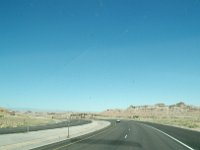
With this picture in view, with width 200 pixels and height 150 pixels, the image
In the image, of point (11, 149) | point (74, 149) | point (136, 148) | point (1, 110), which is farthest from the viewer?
point (1, 110)

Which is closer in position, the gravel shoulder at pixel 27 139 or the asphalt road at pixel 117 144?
the gravel shoulder at pixel 27 139

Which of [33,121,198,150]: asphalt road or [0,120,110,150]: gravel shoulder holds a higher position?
[0,120,110,150]: gravel shoulder

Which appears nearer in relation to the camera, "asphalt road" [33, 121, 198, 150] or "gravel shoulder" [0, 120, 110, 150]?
"gravel shoulder" [0, 120, 110, 150]

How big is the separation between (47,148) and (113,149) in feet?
11.8

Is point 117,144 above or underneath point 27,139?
underneath

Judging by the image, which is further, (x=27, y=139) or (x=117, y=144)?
(x=27, y=139)

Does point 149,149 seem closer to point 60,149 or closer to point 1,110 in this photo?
point 60,149

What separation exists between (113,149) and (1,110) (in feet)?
356

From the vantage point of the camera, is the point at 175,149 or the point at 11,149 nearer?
the point at 11,149

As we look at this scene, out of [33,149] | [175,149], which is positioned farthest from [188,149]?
[33,149]

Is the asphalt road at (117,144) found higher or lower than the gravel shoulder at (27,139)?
lower

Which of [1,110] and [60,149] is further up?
[1,110]

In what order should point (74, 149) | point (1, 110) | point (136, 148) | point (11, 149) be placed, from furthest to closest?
point (1, 110) < point (136, 148) < point (74, 149) < point (11, 149)

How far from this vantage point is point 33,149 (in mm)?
20062
